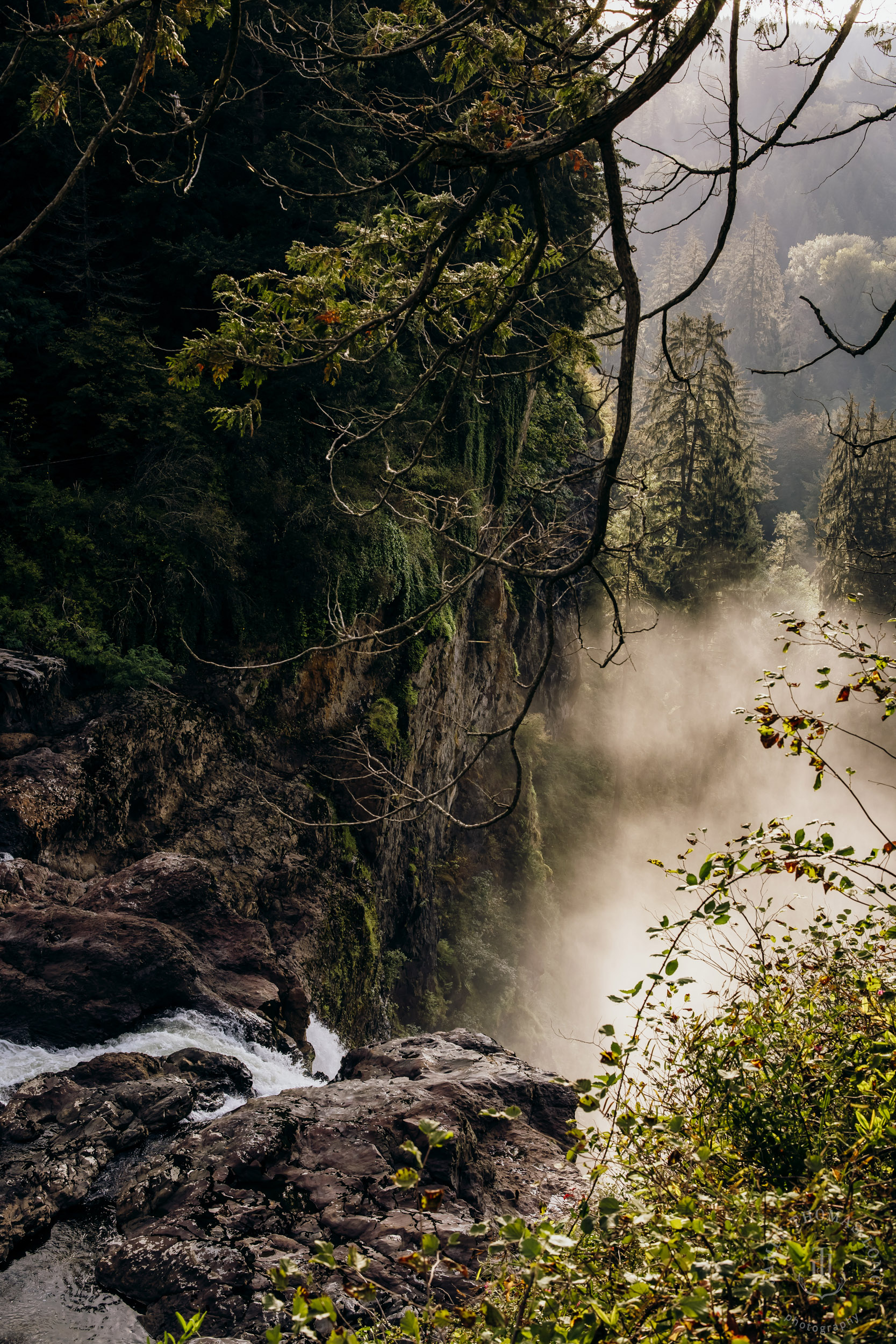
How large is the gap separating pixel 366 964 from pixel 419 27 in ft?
31.2

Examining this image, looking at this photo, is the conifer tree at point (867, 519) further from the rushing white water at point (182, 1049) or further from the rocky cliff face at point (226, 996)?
the rushing white water at point (182, 1049)

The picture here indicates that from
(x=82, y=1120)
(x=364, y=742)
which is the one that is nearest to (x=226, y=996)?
(x=82, y=1120)

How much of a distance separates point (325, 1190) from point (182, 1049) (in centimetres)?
184

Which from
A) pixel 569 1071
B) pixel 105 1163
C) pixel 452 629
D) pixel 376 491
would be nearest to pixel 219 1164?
pixel 105 1163

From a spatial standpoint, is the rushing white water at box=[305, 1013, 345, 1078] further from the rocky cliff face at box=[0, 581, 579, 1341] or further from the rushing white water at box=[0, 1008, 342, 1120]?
the rushing white water at box=[0, 1008, 342, 1120]

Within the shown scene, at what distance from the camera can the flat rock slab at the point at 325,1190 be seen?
13.1ft

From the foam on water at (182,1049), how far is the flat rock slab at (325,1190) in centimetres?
67

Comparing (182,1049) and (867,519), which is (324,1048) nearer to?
(182,1049)

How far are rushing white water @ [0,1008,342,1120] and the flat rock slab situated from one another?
67 cm

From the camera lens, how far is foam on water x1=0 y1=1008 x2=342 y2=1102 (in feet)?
17.8

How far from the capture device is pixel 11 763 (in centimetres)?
672

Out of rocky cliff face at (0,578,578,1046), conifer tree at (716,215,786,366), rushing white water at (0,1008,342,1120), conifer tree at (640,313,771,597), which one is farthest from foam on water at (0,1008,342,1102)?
conifer tree at (716,215,786,366)

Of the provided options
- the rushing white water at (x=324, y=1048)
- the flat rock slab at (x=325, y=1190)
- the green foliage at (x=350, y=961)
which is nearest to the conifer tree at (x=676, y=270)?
the green foliage at (x=350, y=961)

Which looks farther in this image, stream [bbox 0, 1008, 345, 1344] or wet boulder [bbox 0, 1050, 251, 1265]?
wet boulder [bbox 0, 1050, 251, 1265]
